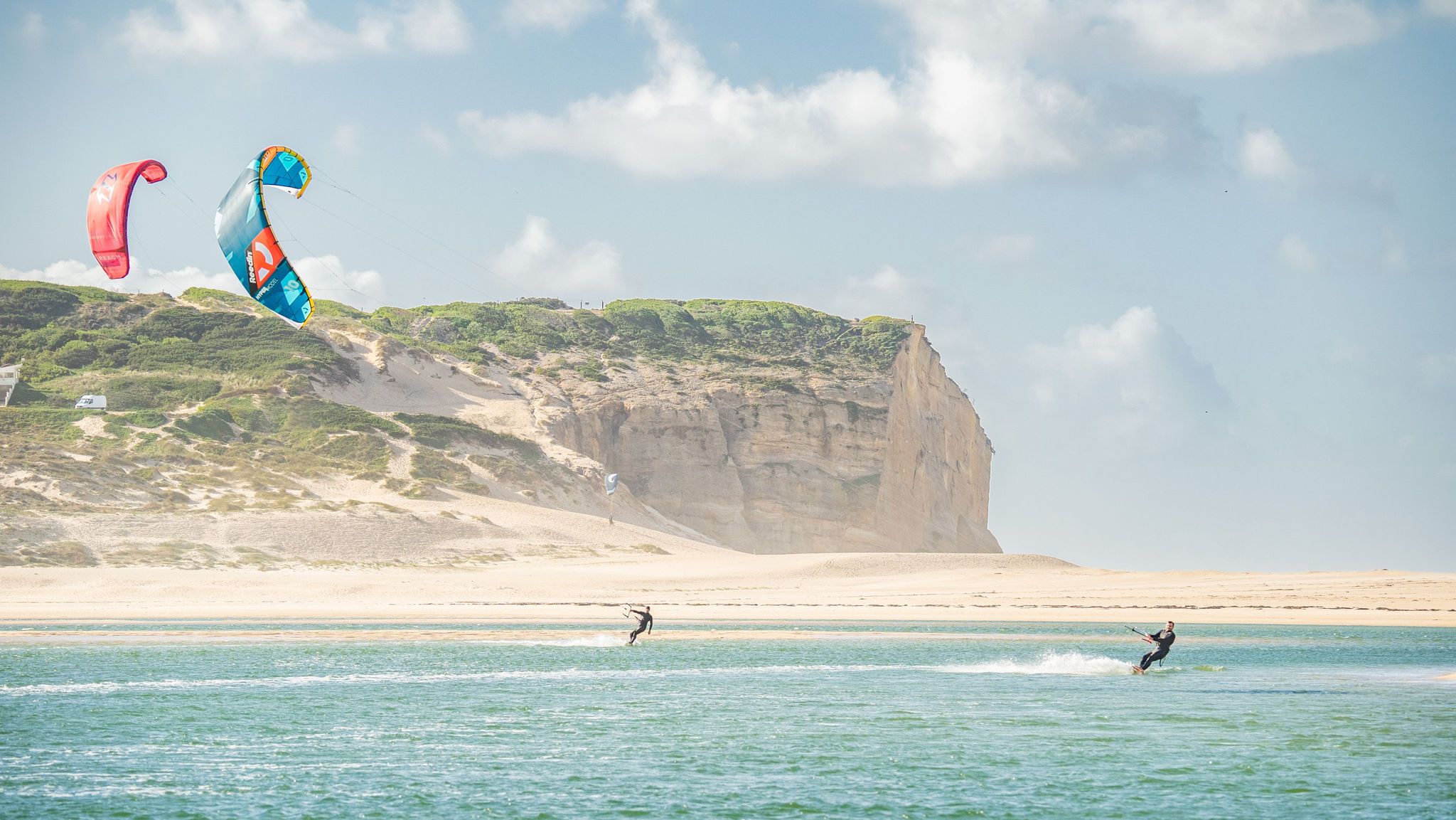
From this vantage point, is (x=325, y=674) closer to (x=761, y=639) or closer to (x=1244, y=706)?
(x=761, y=639)

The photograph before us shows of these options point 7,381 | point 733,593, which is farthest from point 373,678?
point 7,381

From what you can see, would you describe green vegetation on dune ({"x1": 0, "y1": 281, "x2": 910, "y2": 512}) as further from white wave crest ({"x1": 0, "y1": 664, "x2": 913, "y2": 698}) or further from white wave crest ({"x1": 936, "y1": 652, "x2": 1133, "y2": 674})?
white wave crest ({"x1": 936, "y1": 652, "x2": 1133, "y2": 674})

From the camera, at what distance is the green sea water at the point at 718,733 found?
14.3 m

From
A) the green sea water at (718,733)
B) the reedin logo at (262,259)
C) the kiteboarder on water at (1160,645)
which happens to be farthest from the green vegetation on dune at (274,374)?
the kiteboarder on water at (1160,645)

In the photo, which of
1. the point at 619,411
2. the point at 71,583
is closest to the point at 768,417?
the point at 619,411

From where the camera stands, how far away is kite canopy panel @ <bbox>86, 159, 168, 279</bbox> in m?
30.5

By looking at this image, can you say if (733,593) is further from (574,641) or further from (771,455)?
(771,455)

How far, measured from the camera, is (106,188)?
30.8m

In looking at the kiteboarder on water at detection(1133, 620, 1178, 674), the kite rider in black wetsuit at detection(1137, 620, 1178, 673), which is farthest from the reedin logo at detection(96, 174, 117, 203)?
the kite rider in black wetsuit at detection(1137, 620, 1178, 673)

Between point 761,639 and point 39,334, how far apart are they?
54.8 m

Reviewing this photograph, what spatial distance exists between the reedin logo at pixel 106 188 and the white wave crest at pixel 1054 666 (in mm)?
19975

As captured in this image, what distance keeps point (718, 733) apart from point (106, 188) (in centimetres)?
2004

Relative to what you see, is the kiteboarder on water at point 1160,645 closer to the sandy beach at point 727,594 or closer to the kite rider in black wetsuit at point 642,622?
the kite rider in black wetsuit at point 642,622

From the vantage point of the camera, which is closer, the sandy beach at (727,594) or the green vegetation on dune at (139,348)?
the sandy beach at (727,594)
